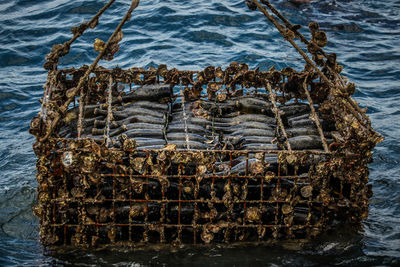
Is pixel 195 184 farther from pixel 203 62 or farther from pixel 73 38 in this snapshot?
pixel 203 62

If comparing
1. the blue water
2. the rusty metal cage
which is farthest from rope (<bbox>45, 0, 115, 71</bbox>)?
the blue water

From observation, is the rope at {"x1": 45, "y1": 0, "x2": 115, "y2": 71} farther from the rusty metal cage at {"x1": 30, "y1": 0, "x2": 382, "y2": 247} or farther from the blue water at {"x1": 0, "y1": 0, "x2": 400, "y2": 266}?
the blue water at {"x1": 0, "y1": 0, "x2": 400, "y2": 266}

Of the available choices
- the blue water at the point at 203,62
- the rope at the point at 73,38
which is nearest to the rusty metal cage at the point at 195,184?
the rope at the point at 73,38

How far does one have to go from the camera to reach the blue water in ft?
20.3

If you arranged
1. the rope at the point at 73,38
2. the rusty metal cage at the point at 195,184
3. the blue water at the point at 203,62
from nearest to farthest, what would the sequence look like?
the rusty metal cage at the point at 195,184 < the rope at the point at 73,38 < the blue water at the point at 203,62

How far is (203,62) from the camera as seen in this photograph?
508 inches

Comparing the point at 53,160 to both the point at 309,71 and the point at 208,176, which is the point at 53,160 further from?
the point at 309,71

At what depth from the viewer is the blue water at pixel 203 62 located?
243 inches

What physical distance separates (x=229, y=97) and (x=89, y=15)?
9299 millimetres

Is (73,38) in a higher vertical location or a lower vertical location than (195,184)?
higher

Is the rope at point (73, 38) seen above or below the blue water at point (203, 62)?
above

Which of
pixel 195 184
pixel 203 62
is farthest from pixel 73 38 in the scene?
pixel 203 62

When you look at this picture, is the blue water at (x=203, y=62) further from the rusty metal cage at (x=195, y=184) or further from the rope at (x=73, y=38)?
the rope at (x=73, y=38)

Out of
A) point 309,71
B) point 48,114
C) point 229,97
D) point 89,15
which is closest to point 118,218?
point 48,114
